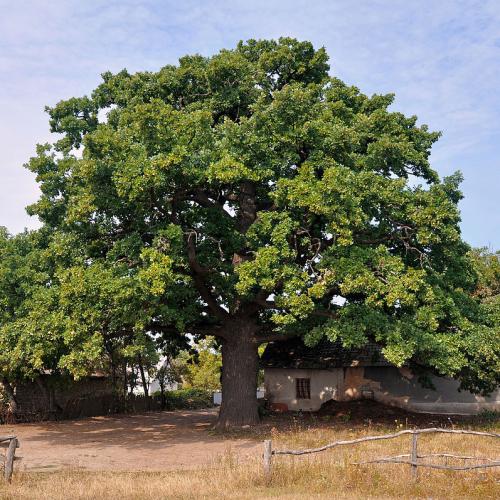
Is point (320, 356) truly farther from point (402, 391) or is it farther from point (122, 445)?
point (122, 445)

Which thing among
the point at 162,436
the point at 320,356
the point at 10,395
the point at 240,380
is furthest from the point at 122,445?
the point at 320,356

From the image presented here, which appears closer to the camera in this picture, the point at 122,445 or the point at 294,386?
the point at 122,445

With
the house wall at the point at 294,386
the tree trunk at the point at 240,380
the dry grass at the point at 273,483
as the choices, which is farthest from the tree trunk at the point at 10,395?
the dry grass at the point at 273,483

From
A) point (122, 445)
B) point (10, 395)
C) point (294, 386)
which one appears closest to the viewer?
point (122, 445)

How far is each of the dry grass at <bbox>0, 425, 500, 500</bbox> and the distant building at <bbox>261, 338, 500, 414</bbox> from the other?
15625mm

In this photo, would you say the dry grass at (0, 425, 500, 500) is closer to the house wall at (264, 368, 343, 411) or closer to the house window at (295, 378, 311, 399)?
the house wall at (264, 368, 343, 411)

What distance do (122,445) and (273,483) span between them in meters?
10.1

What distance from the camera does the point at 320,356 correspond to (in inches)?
1234

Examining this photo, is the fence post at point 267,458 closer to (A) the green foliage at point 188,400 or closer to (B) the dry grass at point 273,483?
(B) the dry grass at point 273,483

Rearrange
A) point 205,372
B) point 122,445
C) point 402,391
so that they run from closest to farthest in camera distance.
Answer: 1. point 122,445
2. point 402,391
3. point 205,372

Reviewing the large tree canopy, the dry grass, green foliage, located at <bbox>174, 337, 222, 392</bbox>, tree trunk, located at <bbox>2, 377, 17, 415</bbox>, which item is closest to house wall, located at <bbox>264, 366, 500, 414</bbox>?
the large tree canopy

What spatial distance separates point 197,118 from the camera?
18844mm

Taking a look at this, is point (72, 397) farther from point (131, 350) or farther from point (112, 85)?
point (112, 85)

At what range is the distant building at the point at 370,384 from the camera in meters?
30.2
